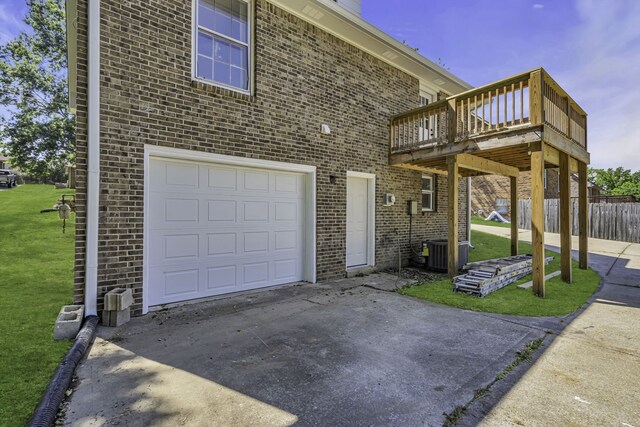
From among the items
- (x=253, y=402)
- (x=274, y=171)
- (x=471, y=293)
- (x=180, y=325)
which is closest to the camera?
(x=253, y=402)

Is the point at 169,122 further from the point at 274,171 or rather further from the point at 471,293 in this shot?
the point at 471,293

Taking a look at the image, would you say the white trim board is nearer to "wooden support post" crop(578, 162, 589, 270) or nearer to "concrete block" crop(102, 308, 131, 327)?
"concrete block" crop(102, 308, 131, 327)

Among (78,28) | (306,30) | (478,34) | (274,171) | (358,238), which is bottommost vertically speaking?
(358,238)

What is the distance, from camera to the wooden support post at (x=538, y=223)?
5.81 m

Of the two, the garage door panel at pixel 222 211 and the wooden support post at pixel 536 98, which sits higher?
the wooden support post at pixel 536 98

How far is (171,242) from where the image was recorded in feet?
16.9

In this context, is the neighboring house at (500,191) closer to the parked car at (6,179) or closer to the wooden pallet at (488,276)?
the wooden pallet at (488,276)

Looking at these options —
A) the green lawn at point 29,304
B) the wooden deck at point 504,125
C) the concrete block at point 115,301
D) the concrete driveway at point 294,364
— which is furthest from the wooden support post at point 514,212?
the green lawn at point 29,304

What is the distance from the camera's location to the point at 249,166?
6.00 meters

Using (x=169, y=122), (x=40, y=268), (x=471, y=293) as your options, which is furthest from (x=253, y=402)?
(x=40, y=268)

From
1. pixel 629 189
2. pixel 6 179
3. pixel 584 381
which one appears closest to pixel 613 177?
pixel 629 189

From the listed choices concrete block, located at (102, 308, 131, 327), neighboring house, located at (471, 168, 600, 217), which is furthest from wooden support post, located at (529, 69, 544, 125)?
neighboring house, located at (471, 168, 600, 217)

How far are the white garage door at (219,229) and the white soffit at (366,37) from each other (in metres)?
3.38

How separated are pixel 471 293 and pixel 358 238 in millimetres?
2982
